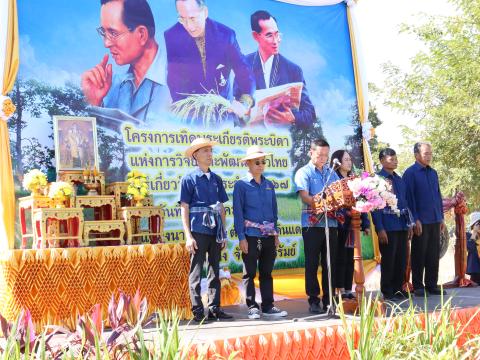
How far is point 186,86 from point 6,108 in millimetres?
1940

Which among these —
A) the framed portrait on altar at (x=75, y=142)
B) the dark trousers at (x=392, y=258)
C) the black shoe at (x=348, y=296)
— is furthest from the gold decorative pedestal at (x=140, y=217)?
the dark trousers at (x=392, y=258)

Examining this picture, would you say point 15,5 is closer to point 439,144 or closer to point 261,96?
point 261,96

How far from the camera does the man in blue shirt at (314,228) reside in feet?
17.5

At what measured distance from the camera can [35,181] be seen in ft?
17.8

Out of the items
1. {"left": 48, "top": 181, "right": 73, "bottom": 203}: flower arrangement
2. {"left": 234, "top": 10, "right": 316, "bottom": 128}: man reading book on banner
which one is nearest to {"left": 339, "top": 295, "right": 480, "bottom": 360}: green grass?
{"left": 48, "top": 181, "right": 73, "bottom": 203}: flower arrangement

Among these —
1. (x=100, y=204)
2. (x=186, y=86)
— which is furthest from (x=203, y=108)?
(x=100, y=204)

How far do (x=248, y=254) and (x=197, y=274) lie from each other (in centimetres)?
45

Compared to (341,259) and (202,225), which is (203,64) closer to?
(202,225)

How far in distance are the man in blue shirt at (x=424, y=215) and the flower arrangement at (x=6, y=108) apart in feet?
12.5

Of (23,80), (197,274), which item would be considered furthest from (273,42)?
(197,274)

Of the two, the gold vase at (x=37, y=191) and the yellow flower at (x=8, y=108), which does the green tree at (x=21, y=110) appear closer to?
the yellow flower at (x=8, y=108)

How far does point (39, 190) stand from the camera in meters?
5.50

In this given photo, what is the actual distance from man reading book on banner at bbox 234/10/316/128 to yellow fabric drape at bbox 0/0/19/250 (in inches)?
103

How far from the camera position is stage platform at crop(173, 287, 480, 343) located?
4.40 meters
